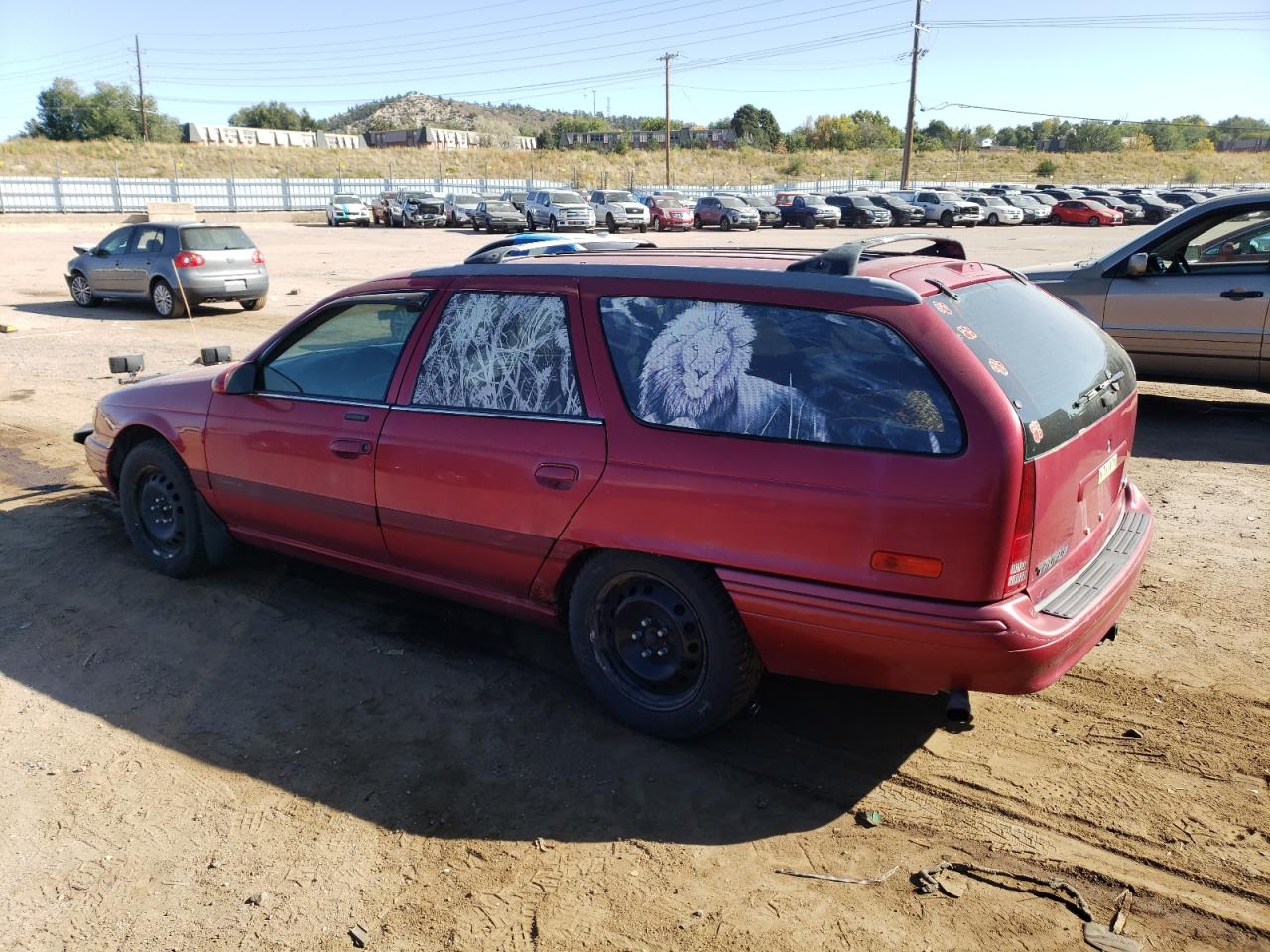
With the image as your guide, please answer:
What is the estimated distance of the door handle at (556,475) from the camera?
3.71m

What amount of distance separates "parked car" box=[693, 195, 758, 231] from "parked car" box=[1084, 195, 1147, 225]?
16.7 m

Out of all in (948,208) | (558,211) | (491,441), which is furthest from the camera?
(948,208)

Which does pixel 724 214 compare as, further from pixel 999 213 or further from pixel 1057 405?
pixel 1057 405

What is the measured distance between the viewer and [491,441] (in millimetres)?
3953

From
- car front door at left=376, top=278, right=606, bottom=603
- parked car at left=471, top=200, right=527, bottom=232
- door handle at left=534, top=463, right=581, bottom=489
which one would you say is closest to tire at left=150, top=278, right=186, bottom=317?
car front door at left=376, top=278, right=606, bottom=603

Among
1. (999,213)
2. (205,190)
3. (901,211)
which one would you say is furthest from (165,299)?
(205,190)

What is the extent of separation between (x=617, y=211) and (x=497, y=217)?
16.9 ft

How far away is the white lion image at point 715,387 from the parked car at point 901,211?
4671cm

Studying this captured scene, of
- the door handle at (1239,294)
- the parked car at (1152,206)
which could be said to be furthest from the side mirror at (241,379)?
the parked car at (1152,206)

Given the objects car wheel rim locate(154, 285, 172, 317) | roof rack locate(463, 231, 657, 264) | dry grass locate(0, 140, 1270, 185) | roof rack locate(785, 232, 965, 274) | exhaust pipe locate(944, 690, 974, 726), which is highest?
dry grass locate(0, 140, 1270, 185)

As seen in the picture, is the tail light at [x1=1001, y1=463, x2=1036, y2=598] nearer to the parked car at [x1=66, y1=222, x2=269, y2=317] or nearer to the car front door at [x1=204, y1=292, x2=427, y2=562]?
the car front door at [x1=204, y1=292, x2=427, y2=562]

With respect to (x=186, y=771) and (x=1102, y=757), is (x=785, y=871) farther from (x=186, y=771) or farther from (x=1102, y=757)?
(x=186, y=771)

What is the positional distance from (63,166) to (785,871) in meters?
76.1

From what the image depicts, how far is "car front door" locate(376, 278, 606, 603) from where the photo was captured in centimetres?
378
